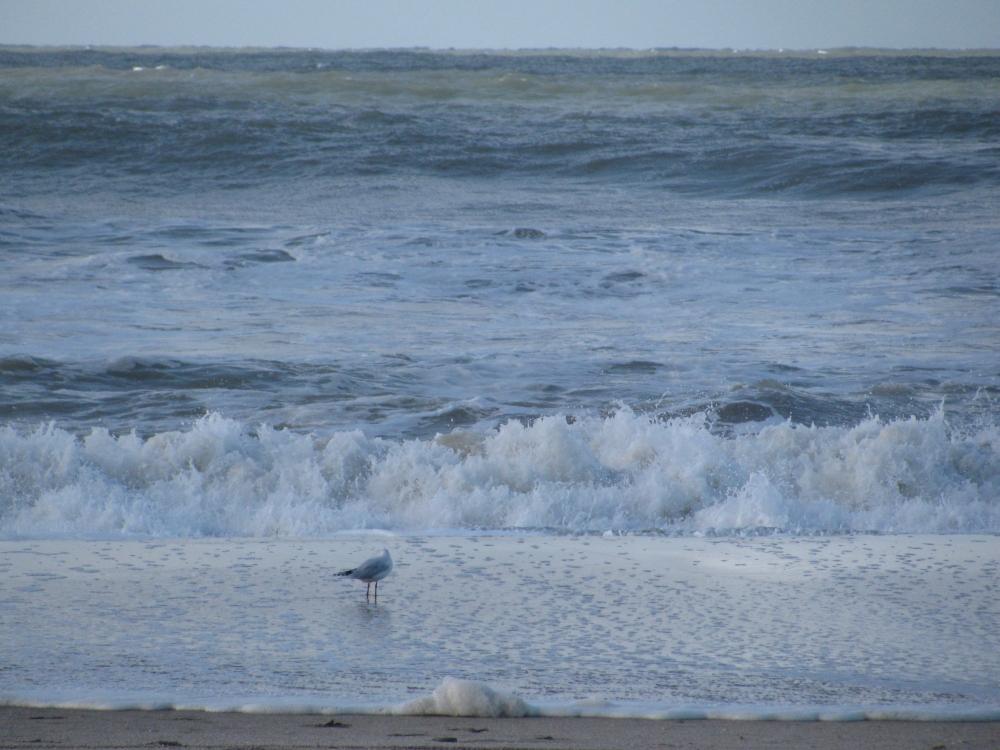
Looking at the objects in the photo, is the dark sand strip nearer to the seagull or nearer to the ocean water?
the ocean water

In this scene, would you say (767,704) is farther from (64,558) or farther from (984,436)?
(984,436)

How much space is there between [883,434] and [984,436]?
0.72m

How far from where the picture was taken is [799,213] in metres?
14.6

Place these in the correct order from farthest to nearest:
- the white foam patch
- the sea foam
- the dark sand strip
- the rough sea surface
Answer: the rough sea surface, the sea foam, the white foam patch, the dark sand strip

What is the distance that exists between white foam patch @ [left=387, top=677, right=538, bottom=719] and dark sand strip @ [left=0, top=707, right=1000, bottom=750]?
0.03 m

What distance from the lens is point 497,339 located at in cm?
861

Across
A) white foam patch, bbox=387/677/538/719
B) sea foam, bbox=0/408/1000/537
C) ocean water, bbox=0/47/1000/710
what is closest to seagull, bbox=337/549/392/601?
ocean water, bbox=0/47/1000/710

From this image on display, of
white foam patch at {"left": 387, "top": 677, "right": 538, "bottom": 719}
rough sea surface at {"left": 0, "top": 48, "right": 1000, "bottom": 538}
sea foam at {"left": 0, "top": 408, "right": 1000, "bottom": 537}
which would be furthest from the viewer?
rough sea surface at {"left": 0, "top": 48, "right": 1000, "bottom": 538}

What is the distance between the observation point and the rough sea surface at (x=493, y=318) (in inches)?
213

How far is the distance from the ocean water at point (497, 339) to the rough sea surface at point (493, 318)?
0.03m

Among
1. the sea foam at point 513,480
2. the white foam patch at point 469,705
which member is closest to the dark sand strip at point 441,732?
the white foam patch at point 469,705

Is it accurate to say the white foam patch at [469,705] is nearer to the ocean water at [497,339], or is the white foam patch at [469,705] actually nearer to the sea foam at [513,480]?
the ocean water at [497,339]

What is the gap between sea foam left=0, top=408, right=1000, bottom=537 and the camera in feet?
16.4

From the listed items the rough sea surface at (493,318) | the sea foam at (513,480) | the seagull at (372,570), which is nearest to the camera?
the seagull at (372,570)
